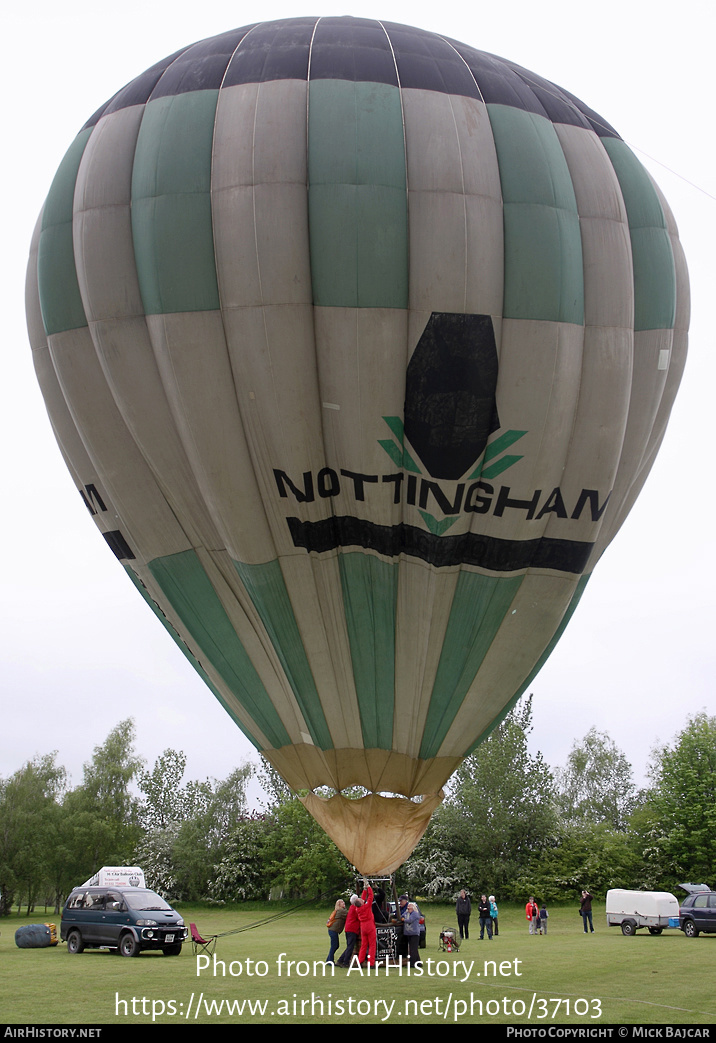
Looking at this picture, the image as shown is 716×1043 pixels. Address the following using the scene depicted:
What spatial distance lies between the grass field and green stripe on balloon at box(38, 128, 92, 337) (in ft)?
19.4

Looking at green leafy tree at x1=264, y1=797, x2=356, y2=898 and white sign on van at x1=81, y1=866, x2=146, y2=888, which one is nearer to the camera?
white sign on van at x1=81, y1=866, x2=146, y2=888

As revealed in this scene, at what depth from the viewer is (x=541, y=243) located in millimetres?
8078

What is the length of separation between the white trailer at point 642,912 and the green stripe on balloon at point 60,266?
1673 centimetres

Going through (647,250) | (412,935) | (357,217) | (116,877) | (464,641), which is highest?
(647,250)

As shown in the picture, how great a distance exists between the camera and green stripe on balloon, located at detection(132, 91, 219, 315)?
795cm

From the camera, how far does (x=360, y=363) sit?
7871 mm

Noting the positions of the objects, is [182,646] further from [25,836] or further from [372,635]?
[25,836]

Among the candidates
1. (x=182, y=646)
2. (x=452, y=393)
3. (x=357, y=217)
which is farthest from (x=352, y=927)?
(x=357, y=217)


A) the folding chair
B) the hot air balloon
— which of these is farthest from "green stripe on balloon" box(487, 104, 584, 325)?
the folding chair

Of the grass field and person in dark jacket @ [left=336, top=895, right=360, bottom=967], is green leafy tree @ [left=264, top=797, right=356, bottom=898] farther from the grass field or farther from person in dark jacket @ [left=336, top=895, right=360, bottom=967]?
person in dark jacket @ [left=336, top=895, right=360, bottom=967]

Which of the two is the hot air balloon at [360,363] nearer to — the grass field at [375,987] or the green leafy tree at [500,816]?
the grass field at [375,987]

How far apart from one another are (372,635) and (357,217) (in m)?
3.53

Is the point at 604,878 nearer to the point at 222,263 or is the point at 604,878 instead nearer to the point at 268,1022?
the point at 268,1022

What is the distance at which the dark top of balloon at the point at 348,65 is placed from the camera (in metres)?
8.32
